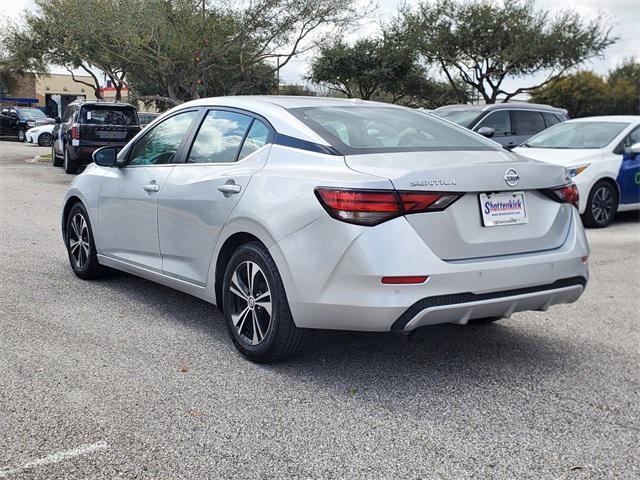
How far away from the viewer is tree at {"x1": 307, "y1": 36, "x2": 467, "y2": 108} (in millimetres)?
38438

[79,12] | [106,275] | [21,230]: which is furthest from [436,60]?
[106,275]

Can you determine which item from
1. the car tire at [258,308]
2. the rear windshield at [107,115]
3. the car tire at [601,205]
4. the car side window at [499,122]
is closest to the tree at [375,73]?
the rear windshield at [107,115]

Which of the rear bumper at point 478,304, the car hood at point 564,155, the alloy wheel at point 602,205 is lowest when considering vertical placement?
the alloy wheel at point 602,205

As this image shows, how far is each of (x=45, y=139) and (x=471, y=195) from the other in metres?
32.2

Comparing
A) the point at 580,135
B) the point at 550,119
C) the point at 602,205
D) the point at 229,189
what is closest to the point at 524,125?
the point at 550,119

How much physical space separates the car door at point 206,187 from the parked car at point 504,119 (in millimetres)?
9476

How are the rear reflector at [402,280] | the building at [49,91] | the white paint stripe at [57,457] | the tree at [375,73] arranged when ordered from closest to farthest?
the white paint stripe at [57,457] < the rear reflector at [402,280] < the tree at [375,73] < the building at [49,91]

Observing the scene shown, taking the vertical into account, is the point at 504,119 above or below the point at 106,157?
above

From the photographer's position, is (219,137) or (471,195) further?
(219,137)

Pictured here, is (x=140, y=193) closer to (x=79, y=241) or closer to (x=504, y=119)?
(x=79, y=241)

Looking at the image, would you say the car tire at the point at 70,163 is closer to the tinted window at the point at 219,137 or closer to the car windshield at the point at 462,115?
the car windshield at the point at 462,115

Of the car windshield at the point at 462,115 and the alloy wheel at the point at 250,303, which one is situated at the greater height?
the car windshield at the point at 462,115

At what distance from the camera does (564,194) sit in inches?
176

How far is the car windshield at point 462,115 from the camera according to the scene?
46.1 feet
